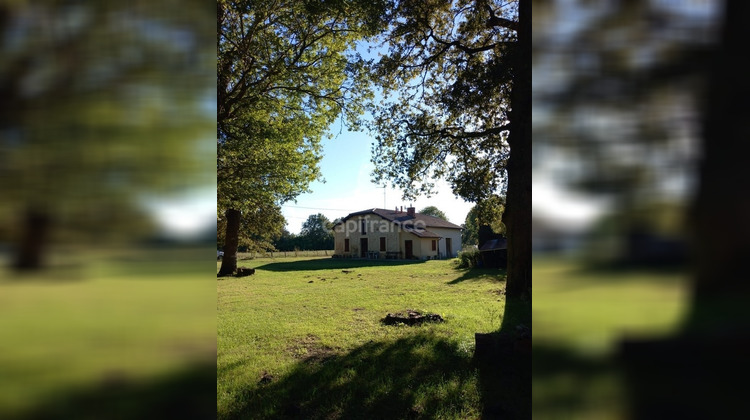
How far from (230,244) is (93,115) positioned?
23.7 meters

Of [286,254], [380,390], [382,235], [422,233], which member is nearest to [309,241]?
[286,254]

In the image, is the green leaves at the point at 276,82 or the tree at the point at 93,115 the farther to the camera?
the green leaves at the point at 276,82

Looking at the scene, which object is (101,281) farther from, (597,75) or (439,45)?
(439,45)

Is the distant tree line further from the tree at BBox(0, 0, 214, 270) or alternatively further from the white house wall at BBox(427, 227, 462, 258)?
the tree at BBox(0, 0, 214, 270)

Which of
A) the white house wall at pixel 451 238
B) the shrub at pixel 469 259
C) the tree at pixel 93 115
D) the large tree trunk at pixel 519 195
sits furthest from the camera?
the white house wall at pixel 451 238

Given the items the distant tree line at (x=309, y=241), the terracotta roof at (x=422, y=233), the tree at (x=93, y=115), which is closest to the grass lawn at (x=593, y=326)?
the tree at (x=93, y=115)

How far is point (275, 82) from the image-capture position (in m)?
8.84

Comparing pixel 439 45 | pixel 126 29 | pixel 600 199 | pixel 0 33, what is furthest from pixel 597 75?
pixel 439 45

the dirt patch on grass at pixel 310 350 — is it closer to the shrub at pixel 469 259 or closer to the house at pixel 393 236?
the shrub at pixel 469 259

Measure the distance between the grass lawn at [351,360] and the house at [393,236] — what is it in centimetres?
2842

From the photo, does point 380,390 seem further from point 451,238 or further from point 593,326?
point 451,238

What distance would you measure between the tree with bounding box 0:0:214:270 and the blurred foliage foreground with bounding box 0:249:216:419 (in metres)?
0.12

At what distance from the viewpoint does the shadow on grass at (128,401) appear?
100 centimetres

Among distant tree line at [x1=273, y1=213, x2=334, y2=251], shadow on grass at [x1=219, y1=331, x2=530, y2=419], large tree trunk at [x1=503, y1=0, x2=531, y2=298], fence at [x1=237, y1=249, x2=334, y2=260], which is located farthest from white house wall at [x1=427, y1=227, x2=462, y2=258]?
shadow on grass at [x1=219, y1=331, x2=530, y2=419]
